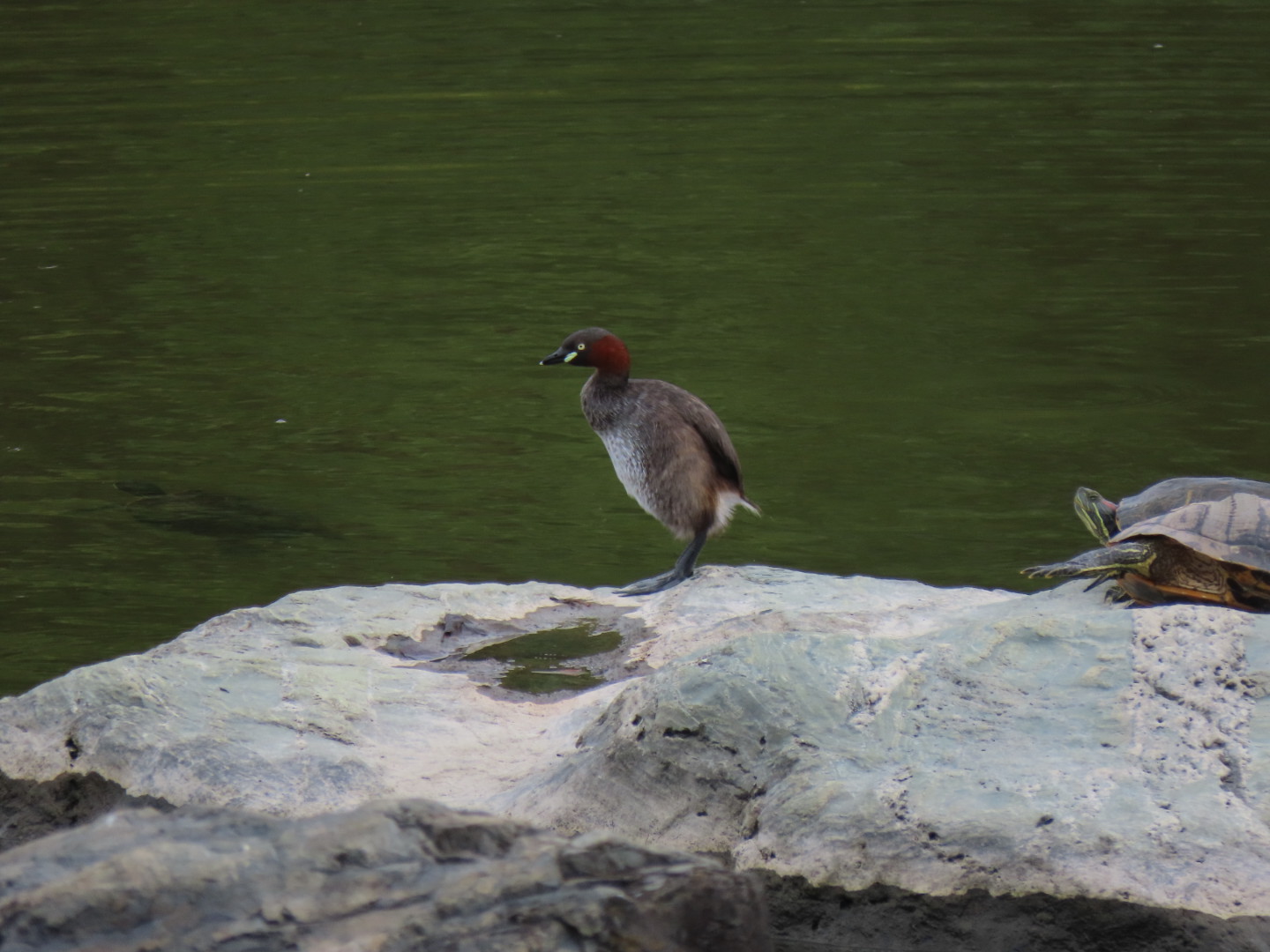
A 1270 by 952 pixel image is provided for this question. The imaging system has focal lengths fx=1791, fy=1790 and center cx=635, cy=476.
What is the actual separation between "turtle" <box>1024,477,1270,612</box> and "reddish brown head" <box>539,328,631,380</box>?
180 centimetres

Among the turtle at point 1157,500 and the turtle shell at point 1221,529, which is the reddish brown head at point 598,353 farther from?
the turtle shell at point 1221,529

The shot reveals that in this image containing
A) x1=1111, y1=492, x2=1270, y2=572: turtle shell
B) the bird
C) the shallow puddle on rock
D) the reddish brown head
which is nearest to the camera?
→ x1=1111, y1=492, x2=1270, y2=572: turtle shell

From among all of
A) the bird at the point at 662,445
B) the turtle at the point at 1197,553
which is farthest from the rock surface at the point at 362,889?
the bird at the point at 662,445

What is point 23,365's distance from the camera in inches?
428

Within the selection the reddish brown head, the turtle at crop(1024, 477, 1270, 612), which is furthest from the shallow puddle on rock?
the turtle at crop(1024, 477, 1270, 612)

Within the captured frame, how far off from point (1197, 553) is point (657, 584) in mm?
1850

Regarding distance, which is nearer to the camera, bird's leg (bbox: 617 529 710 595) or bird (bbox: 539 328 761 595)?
bird's leg (bbox: 617 529 710 595)

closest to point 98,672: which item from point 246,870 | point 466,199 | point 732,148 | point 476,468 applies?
point 246,870

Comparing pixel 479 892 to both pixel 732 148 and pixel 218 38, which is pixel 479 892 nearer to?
pixel 732 148

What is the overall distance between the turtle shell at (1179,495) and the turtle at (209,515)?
4.02 metres

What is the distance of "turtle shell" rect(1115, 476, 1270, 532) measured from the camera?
5.04 meters

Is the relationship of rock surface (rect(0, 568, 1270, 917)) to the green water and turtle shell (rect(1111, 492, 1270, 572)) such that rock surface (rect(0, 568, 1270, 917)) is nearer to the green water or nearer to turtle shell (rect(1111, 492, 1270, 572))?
turtle shell (rect(1111, 492, 1270, 572))

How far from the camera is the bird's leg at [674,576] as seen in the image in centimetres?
595

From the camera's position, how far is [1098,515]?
5.38 m
